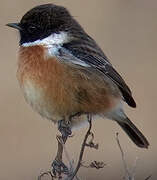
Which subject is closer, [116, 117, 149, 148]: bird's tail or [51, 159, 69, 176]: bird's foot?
[51, 159, 69, 176]: bird's foot

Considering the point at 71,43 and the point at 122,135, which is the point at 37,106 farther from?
the point at 122,135

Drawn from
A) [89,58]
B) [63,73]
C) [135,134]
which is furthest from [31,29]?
[135,134]

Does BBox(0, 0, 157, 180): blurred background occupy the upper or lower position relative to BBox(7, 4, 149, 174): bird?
lower

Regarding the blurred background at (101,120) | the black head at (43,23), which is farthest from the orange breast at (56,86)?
the blurred background at (101,120)

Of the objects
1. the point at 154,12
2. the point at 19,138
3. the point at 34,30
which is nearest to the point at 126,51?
the point at 154,12

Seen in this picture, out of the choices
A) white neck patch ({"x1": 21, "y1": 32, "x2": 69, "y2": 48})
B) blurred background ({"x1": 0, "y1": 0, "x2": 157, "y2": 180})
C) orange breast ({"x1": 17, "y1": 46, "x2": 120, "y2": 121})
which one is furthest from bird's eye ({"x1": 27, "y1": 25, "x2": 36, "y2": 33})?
blurred background ({"x1": 0, "y1": 0, "x2": 157, "y2": 180})

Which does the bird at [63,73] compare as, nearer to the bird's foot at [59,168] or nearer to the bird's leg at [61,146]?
the bird's leg at [61,146]

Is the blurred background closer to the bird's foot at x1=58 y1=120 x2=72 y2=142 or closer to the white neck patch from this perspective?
the white neck patch

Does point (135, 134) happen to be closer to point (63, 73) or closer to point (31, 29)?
point (63, 73)
